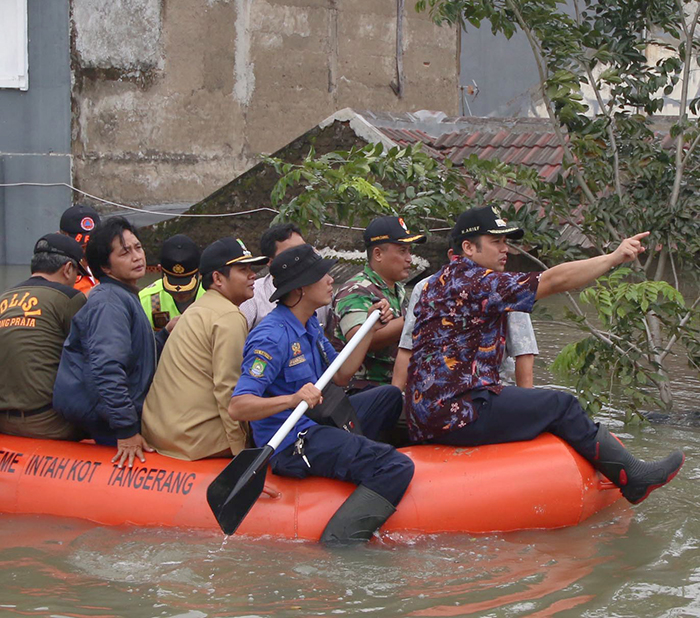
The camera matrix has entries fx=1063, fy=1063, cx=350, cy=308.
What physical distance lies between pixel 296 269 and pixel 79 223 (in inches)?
103

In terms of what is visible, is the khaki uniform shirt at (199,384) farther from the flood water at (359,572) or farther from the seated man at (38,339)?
the seated man at (38,339)

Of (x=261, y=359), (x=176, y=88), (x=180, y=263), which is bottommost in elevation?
(x=261, y=359)

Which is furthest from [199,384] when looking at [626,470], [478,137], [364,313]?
[478,137]

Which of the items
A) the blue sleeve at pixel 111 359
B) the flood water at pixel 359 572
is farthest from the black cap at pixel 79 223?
the flood water at pixel 359 572

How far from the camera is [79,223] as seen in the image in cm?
713

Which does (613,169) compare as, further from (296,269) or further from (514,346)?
(296,269)

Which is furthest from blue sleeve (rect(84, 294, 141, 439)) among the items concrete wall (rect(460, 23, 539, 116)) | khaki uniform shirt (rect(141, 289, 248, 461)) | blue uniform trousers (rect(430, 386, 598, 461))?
concrete wall (rect(460, 23, 539, 116))

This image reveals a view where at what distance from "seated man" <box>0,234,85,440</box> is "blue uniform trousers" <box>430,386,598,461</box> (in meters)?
2.15

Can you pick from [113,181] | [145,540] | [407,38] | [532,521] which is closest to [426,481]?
[532,521]

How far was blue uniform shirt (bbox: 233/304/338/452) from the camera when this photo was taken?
4.91 meters

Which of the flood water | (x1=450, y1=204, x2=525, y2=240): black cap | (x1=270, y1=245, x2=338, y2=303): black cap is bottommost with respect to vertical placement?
the flood water

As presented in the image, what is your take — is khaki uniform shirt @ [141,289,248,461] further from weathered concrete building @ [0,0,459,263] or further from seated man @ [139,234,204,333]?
weathered concrete building @ [0,0,459,263]

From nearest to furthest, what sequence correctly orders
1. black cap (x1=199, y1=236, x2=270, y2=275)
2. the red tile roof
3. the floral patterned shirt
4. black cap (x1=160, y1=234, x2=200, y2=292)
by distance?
the floral patterned shirt
black cap (x1=199, y1=236, x2=270, y2=275)
black cap (x1=160, y1=234, x2=200, y2=292)
the red tile roof

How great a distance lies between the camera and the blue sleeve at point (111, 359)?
519cm
